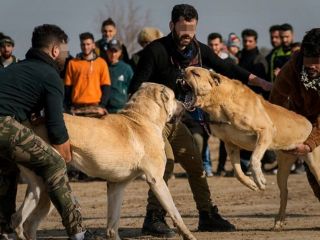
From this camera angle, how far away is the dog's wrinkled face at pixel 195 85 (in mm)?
8773

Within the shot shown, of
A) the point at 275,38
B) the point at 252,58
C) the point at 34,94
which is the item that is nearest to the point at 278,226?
the point at 34,94

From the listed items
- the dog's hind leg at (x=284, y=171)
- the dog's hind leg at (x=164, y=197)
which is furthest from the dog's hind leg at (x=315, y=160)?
the dog's hind leg at (x=164, y=197)

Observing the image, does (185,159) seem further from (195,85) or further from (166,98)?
(166,98)

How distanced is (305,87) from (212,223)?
1.76 m

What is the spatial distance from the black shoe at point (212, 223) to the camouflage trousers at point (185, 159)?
0.22 ft

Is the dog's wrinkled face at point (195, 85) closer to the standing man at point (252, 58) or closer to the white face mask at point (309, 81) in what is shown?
the white face mask at point (309, 81)

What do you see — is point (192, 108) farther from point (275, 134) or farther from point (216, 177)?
point (216, 177)

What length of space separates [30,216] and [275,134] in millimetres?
2877

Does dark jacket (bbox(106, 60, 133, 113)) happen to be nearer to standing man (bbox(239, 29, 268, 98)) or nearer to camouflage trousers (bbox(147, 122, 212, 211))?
standing man (bbox(239, 29, 268, 98))

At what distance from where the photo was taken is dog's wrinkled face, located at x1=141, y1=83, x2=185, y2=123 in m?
8.30

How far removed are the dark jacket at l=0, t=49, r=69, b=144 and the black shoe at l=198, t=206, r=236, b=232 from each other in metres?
2.56

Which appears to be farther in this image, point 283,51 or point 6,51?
point 283,51

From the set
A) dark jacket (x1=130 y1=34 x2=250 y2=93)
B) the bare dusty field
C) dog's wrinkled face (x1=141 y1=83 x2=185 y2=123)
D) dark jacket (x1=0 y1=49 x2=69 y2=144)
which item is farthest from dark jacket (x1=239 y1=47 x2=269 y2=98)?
dark jacket (x1=0 y1=49 x2=69 y2=144)

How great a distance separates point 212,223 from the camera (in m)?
9.20
